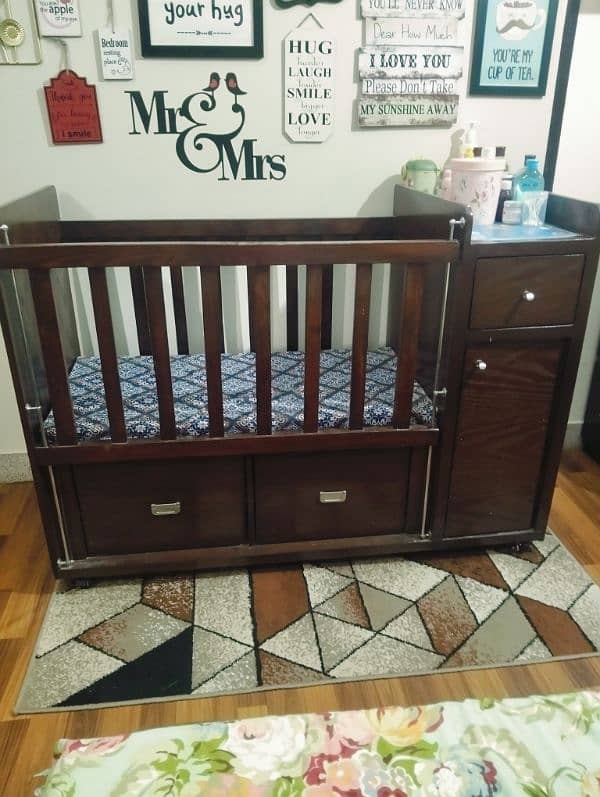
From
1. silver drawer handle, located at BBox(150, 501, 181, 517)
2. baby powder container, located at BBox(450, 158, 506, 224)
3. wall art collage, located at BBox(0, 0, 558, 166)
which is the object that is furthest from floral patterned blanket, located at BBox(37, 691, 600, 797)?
wall art collage, located at BBox(0, 0, 558, 166)

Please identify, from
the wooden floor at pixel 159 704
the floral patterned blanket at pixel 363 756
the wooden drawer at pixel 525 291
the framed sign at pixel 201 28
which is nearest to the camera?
the floral patterned blanket at pixel 363 756

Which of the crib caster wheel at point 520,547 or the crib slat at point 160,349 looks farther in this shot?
the crib caster wheel at point 520,547

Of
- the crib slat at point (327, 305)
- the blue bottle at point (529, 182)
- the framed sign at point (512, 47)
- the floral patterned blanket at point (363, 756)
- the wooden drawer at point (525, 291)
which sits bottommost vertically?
the floral patterned blanket at point (363, 756)

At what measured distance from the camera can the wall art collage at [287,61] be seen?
1.73 meters

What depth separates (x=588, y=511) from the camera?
209 centimetres

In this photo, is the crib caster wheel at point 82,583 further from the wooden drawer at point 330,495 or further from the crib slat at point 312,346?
the crib slat at point 312,346

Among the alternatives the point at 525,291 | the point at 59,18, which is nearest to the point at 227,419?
the point at 525,291

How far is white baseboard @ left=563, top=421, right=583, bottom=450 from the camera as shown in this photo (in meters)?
2.46

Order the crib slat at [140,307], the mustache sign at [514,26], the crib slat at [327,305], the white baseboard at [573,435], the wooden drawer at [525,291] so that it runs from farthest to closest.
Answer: the white baseboard at [573,435] < the crib slat at [327,305] < the crib slat at [140,307] < the mustache sign at [514,26] < the wooden drawer at [525,291]

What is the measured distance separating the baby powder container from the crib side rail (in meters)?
0.33

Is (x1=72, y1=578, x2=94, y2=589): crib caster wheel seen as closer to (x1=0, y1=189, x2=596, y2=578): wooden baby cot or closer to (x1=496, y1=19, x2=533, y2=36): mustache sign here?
(x1=0, y1=189, x2=596, y2=578): wooden baby cot

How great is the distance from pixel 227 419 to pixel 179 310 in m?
0.59

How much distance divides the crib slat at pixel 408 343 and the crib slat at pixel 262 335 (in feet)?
1.12

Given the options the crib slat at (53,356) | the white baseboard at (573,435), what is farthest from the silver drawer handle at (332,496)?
the white baseboard at (573,435)
